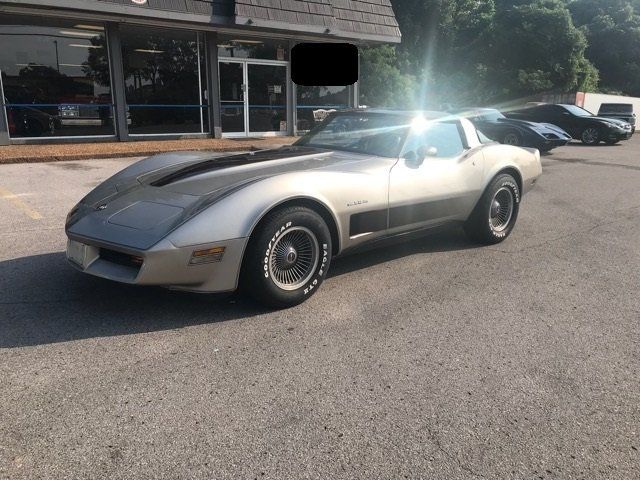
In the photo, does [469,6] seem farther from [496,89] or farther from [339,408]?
[339,408]

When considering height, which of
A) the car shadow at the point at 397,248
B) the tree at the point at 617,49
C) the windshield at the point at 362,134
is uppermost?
the tree at the point at 617,49

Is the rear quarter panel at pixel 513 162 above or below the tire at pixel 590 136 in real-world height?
above

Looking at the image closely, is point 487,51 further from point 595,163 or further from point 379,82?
point 595,163

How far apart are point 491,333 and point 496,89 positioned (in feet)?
116

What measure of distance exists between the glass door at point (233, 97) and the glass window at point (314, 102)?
200 centimetres

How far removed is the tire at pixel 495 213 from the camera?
17.3 feet

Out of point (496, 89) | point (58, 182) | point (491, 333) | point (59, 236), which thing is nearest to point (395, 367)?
point (491, 333)

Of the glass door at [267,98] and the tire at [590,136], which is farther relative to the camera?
the tire at [590,136]

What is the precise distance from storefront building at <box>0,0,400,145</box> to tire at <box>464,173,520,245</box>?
9.72 meters

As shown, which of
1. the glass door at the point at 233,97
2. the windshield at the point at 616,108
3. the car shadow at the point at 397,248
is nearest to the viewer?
the car shadow at the point at 397,248

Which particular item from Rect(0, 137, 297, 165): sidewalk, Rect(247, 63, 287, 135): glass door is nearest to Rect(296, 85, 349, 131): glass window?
Rect(247, 63, 287, 135): glass door

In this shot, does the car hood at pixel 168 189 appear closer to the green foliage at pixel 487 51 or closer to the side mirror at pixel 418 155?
the side mirror at pixel 418 155

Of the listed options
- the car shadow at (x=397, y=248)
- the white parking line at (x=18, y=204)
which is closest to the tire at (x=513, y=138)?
the car shadow at (x=397, y=248)

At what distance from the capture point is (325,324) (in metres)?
3.55
